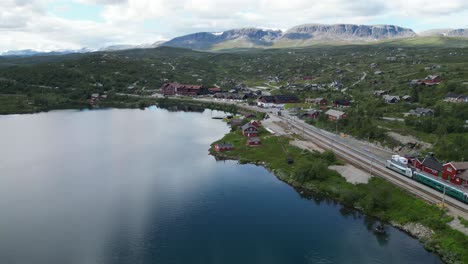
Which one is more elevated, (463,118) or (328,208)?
(463,118)

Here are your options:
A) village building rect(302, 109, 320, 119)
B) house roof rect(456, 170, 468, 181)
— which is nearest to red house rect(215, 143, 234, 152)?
village building rect(302, 109, 320, 119)

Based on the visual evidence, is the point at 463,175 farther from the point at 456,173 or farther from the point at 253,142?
the point at 253,142

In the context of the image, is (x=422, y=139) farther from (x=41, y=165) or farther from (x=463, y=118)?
(x=41, y=165)

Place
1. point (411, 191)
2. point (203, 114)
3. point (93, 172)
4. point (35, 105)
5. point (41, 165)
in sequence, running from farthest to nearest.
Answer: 1. point (35, 105)
2. point (203, 114)
3. point (41, 165)
4. point (93, 172)
5. point (411, 191)

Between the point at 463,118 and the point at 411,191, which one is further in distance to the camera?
the point at 463,118

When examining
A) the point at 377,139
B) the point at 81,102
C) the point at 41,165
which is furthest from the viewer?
the point at 81,102

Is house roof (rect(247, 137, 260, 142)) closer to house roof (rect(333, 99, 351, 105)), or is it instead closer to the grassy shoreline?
the grassy shoreline

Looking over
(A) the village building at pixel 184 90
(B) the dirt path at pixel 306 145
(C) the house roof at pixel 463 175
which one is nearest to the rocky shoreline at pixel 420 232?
(C) the house roof at pixel 463 175

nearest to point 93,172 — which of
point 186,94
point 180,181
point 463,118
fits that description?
point 180,181
